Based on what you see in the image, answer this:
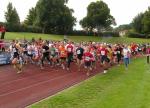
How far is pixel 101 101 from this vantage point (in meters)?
17.3

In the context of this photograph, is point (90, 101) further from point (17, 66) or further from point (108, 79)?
point (17, 66)

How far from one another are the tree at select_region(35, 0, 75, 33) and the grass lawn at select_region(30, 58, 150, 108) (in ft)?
226

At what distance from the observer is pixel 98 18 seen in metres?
118

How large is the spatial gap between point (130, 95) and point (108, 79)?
6151 millimetres

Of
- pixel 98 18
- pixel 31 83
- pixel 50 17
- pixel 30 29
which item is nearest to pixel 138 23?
pixel 98 18

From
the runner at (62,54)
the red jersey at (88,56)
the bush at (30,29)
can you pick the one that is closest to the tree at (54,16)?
the bush at (30,29)

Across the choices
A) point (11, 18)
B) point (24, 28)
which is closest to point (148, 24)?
point (11, 18)

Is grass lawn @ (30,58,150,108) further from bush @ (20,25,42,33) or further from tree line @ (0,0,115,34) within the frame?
tree line @ (0,0,115,34)

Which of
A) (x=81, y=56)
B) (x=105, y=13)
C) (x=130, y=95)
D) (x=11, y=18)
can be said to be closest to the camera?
(x=130, y=95)

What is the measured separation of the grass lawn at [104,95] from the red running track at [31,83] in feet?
2.34

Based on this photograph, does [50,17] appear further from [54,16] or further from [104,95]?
[104,95]

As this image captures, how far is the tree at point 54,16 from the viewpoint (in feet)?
305

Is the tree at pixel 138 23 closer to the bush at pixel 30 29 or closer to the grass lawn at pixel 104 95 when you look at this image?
the bush at pixel 30 29

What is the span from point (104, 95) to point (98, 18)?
99.5m
